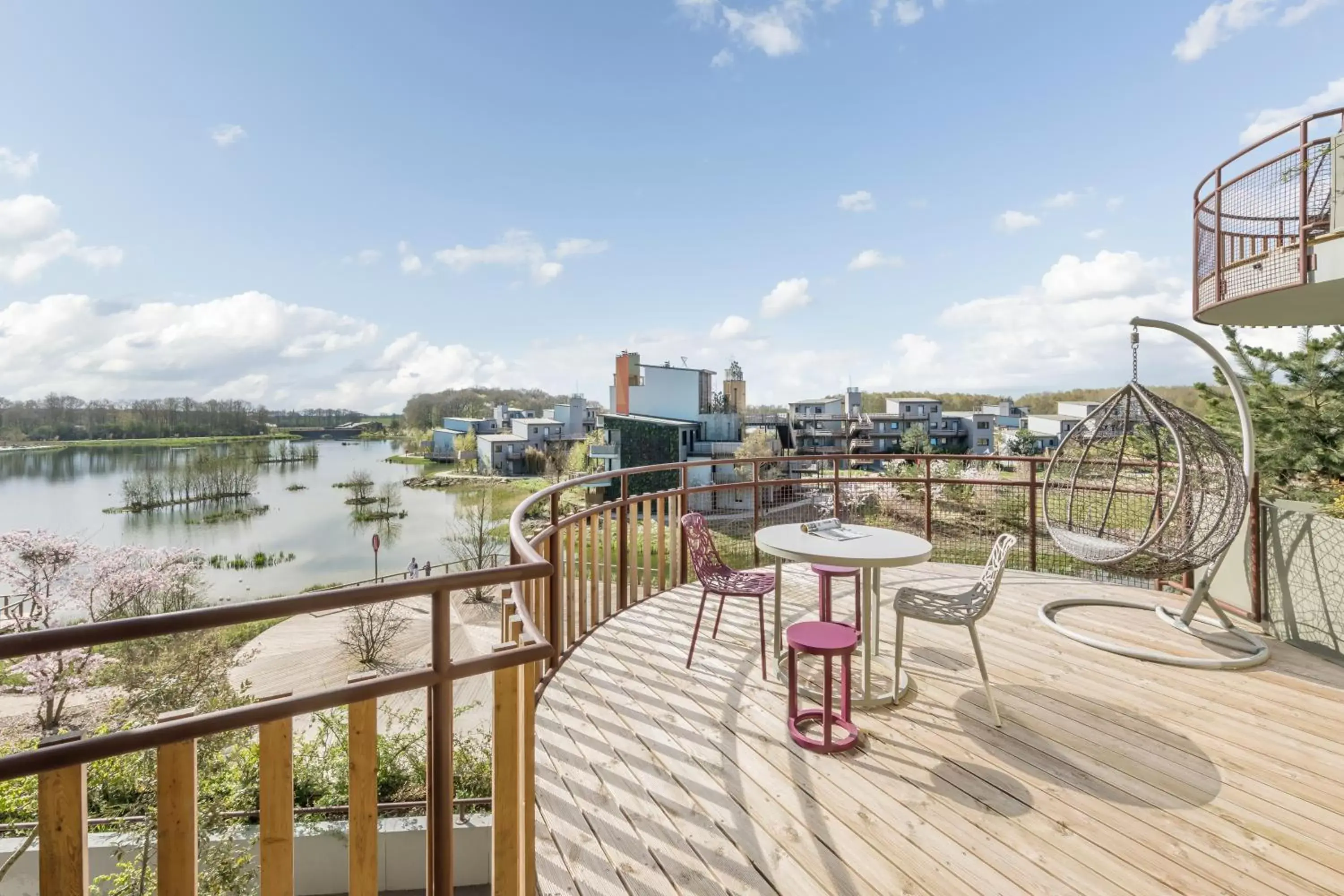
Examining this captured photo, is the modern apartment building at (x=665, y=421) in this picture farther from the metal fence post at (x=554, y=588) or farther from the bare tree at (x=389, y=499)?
the metal fence post at (x=554, y=588)

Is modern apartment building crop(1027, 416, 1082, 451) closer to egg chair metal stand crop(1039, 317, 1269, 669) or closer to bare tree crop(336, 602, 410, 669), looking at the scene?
egg chair metal stand crop(1039, 317, 1269, 669)

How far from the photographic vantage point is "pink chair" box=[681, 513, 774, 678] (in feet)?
10.5

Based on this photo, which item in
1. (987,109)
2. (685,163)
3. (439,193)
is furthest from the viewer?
(439,193)

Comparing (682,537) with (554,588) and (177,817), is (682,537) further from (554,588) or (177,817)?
(177,817)

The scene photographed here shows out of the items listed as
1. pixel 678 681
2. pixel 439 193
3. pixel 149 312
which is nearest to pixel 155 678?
pixel 678 681

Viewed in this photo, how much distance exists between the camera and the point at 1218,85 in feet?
23.0

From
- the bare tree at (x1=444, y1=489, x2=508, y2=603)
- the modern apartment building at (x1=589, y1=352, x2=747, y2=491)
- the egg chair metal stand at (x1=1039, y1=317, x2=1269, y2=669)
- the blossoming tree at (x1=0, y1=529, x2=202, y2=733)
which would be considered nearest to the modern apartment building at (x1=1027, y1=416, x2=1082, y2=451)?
the modern apartment building at (x1=589, y1=352, x2=747, y2=491)

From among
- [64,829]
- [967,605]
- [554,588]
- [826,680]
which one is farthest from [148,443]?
[967,605]

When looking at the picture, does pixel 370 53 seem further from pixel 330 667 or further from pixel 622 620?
pixel 622 620

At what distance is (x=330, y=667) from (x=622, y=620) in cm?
985

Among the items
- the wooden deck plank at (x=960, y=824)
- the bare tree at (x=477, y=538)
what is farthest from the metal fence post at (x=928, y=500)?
the bare tree at (x=477, y=538)

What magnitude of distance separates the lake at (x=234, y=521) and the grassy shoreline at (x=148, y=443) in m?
0.38

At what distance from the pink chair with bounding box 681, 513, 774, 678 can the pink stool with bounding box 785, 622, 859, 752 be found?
0.57 metres

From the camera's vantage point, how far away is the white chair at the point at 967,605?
257 cm
